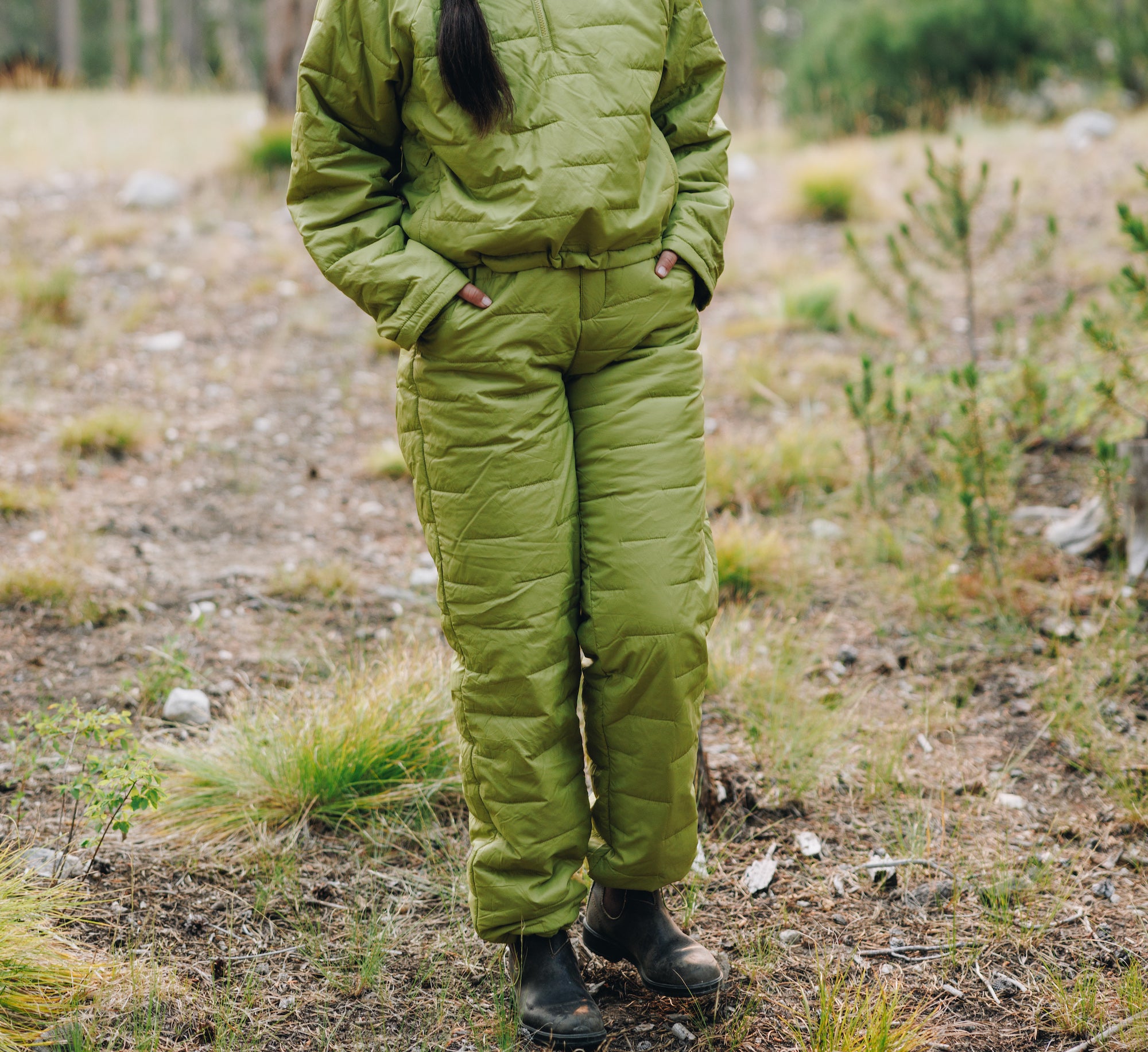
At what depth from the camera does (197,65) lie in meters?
27.2

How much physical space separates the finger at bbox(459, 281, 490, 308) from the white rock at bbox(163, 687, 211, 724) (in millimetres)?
1773

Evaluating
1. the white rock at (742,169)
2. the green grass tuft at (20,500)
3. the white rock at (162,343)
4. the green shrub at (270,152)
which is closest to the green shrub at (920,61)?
the white rock at (742,169)

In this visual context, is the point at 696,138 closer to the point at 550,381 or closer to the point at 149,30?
the point at 550,381

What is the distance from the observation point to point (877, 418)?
15.2ft

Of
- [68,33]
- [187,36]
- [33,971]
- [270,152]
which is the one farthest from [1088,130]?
[187,36]

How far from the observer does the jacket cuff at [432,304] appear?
1911 millimetres

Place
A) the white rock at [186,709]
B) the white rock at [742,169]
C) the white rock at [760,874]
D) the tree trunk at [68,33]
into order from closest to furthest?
the white rock at [760,874] < the white rock at [186,709] < the white rock at [742,169] < the tree trunk at [68,33]

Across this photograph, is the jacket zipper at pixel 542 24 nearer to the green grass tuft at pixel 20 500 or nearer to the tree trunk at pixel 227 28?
the green grass tuft at pixel 20 500

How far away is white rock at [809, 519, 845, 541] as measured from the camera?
4285 mm

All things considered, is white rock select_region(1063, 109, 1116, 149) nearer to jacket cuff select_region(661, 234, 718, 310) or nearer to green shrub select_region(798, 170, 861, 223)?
green shrub select_region(798, 170, 861, 223)

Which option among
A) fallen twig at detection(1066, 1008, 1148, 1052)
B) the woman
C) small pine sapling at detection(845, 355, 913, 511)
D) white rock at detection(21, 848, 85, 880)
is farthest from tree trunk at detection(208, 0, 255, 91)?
fallen twig at detection(1066, 1008, 1148, 1052)

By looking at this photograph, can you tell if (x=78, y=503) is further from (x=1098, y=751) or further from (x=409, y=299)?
(x=1098, y=751)

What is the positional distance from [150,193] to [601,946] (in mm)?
7526

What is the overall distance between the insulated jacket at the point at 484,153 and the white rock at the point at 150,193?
22.4ft
